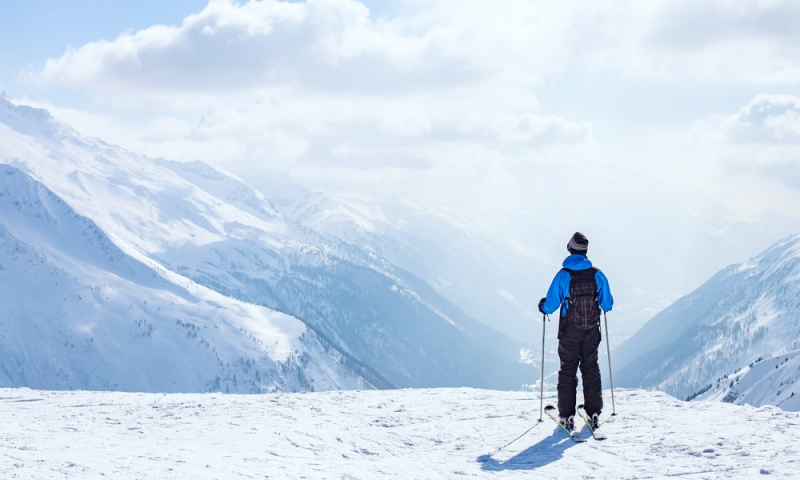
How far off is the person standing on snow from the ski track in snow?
35.4 inches

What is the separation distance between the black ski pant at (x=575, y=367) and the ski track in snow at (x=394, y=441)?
705 millimetres

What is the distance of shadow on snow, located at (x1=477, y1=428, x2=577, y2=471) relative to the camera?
1267 cm

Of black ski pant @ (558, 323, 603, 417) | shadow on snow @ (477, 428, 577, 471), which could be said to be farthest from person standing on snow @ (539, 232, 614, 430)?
shadow on snow @ (477, 428, 577, 471)

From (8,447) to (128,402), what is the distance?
9659 millimetres

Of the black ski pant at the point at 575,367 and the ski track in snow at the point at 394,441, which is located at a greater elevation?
the black ski pant at the point at 575,367

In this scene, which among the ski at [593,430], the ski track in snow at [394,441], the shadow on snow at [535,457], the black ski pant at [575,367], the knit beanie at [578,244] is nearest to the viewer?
the ski track in snow at [394,441]

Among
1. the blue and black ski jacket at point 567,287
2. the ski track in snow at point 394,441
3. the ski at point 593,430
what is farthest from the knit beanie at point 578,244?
the ski track in snow at point 394,441

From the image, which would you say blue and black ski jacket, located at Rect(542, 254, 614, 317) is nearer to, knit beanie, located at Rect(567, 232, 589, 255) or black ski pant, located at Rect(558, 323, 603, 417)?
knit beanie, located at Rect(567, 232, 589, 255)

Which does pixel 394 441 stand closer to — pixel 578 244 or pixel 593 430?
pixel 593 430

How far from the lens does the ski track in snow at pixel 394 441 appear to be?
11812mm

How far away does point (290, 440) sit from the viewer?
15023 millimetres

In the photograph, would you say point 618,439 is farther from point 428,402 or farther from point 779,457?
point 428,402

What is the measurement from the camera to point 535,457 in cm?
1329

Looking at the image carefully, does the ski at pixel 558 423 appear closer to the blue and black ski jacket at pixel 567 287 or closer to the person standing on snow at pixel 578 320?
the person standing on snow at pixel 578 320
